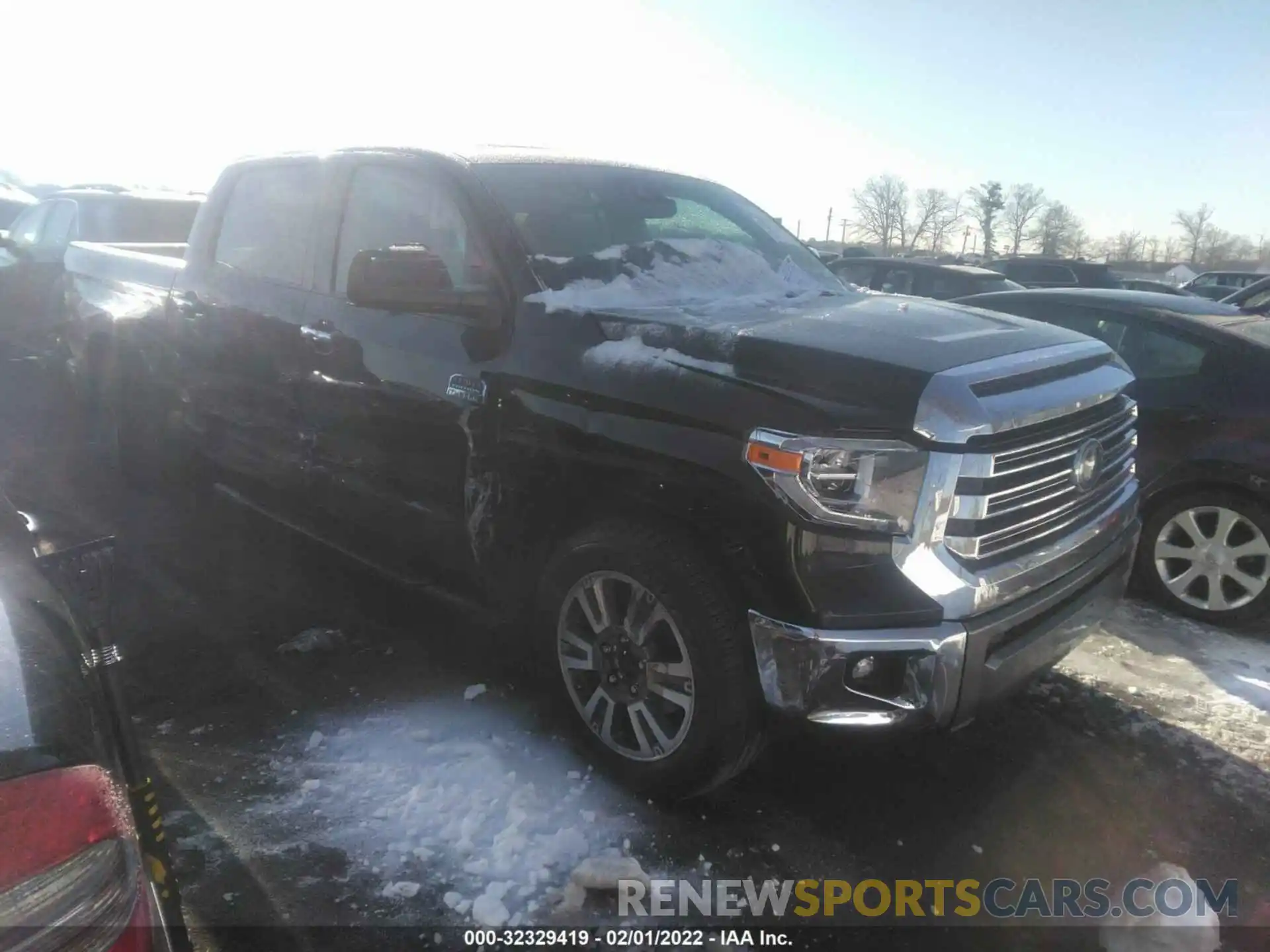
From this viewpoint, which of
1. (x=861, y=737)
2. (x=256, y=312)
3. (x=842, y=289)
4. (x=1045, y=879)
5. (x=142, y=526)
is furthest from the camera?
(x=142, y=526)

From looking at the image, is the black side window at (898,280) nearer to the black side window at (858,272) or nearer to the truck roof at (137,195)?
the black side window at (858,272)

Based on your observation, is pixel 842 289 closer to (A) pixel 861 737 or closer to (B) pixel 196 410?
(A) pixel 861 737

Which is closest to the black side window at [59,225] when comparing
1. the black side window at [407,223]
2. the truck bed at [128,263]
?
the truck bed at [128,263]

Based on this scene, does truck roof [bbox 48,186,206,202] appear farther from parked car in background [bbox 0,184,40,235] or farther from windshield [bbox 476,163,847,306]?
parked car in background [bbox 0,184,40,235]

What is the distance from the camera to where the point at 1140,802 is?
10.2 ft

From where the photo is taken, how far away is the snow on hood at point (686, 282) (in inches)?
124

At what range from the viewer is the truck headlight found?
243 cm

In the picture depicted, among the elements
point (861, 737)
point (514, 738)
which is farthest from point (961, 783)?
point (514, 738)

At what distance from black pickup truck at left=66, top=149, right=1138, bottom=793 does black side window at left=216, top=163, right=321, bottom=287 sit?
0.03 metres

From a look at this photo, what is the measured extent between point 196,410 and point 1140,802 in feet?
15.2

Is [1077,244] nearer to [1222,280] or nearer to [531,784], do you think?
[1222,280]

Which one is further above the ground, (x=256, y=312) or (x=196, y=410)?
(x=256, y=312)

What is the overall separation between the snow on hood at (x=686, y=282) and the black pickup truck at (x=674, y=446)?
0.05ft

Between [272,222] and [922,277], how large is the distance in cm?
806
